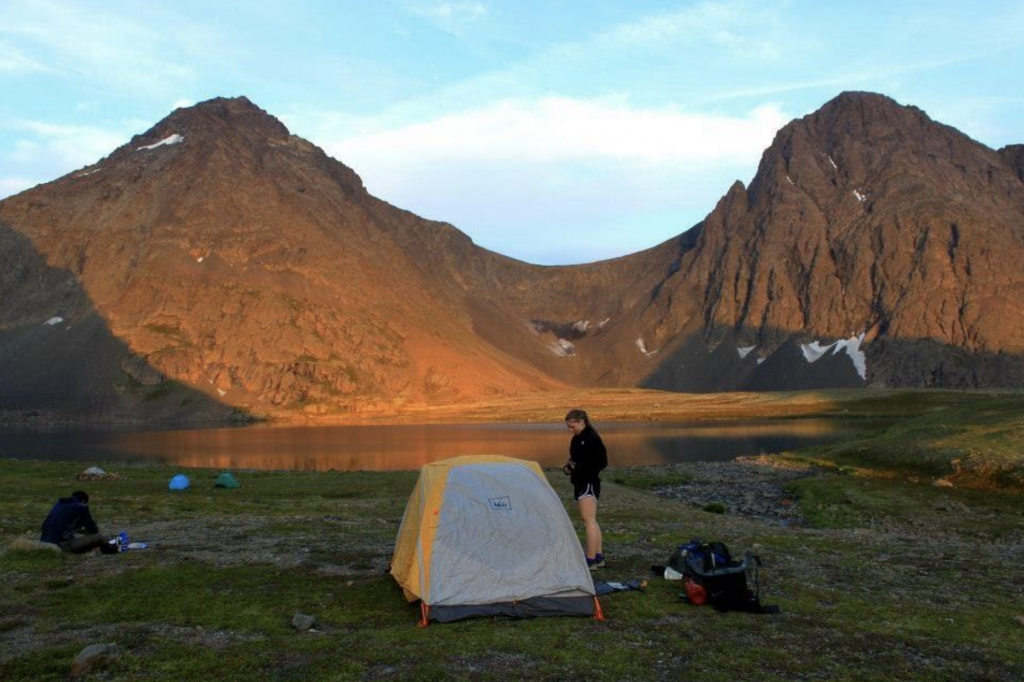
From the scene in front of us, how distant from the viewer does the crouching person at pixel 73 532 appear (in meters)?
16.5

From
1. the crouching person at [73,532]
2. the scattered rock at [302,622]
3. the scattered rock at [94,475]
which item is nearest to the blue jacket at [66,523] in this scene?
the crouching person at [73,532]

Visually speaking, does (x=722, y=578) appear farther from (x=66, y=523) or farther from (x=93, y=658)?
(x=66, y=523)

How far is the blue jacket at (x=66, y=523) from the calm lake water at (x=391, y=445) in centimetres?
3302

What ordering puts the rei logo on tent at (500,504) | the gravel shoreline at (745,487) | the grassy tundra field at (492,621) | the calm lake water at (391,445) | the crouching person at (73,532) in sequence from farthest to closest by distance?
the calm lake water at (391,445)
the gravel shoreline at (745,487)
the crouching person at (73,532)
the rei logo on tent at (500,504)
the grassy tundra field at (492,621)

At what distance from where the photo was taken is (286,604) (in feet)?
43.1

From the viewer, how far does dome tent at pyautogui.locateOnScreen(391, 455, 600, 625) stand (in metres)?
12.7

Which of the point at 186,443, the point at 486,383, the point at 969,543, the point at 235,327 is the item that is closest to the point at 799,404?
the point at 486,383

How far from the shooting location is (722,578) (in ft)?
43.4

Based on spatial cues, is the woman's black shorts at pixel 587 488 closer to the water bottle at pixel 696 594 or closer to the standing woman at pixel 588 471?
the standing woman at pixel 588 471

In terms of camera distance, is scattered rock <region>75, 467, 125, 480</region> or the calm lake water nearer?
scattered rock <region>75, 467, 125, 480</region>

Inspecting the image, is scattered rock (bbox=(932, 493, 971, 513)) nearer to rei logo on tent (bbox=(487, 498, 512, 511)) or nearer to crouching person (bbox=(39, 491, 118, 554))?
rei logo on tent (bbox=(487, 498, 512, 511))

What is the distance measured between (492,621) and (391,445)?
228 feet

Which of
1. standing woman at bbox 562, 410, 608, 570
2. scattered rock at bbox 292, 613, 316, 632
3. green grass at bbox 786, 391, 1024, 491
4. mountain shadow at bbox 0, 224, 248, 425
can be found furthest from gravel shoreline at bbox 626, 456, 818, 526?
mountain shadow at bbox 0, 224, 248, 425

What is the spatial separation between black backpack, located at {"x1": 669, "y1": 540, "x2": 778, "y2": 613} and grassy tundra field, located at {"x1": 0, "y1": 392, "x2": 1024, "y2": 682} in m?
0.26
